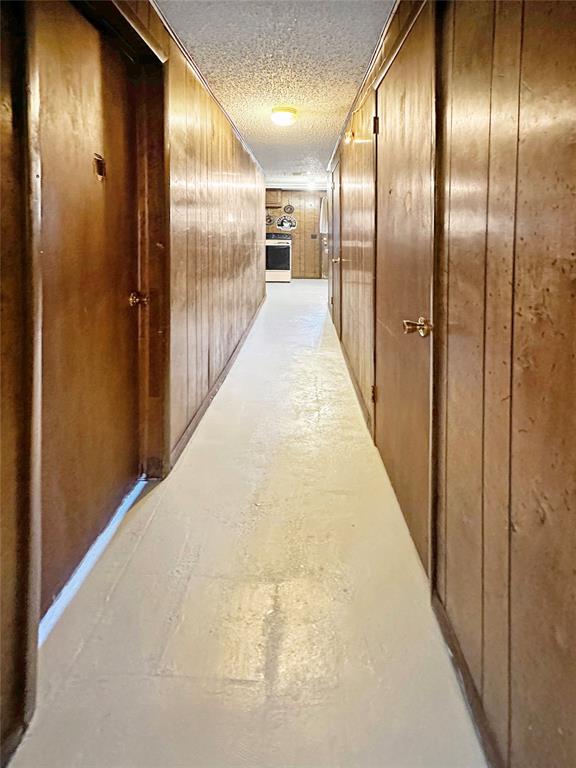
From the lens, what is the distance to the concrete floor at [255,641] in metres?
1.35

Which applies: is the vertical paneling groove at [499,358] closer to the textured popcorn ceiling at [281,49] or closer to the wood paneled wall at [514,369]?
the wood paneled wall at [514,369]

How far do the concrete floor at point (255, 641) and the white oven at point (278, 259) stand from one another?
11715 mm

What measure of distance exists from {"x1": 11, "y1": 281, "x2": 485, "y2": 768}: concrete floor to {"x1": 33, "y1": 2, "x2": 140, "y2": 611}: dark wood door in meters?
0.25

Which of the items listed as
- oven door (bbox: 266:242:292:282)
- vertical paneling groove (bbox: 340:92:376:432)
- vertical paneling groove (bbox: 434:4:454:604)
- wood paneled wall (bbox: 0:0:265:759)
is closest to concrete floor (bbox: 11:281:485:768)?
wood paneled wall (bbox: 0:0:265:759)

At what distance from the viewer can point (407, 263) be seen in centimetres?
239

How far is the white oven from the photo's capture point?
14.3 meters

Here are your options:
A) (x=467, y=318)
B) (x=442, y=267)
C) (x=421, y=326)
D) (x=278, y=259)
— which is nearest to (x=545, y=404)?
(x=467, y=318)

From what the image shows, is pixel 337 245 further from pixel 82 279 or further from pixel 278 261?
pixel 278 261

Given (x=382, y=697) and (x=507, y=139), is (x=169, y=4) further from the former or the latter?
(x=382, y=697)

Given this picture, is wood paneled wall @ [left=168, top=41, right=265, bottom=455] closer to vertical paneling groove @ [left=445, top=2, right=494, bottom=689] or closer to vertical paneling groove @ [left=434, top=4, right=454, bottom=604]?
vertical paneling groove @ [left=434, top=4, right=454, bottom=604]

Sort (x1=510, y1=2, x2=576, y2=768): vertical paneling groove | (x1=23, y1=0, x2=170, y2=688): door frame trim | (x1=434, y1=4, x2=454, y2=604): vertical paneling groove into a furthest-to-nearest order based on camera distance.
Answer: (x1=23, y1=0, x2=170, y2=688): door frame trim
(x1=434, y1=4, x2=454, y2=604): vertical paneling groove
(x1=510, y1=2, x2=576, y2=768): vertical paneling groove

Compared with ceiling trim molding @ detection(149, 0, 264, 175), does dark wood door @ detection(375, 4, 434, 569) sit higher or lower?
lower

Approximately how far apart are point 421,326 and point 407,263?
475mm

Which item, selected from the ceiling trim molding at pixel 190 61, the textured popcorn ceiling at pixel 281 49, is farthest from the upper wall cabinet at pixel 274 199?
the textured popcorn ceiling at pixel 281 49
